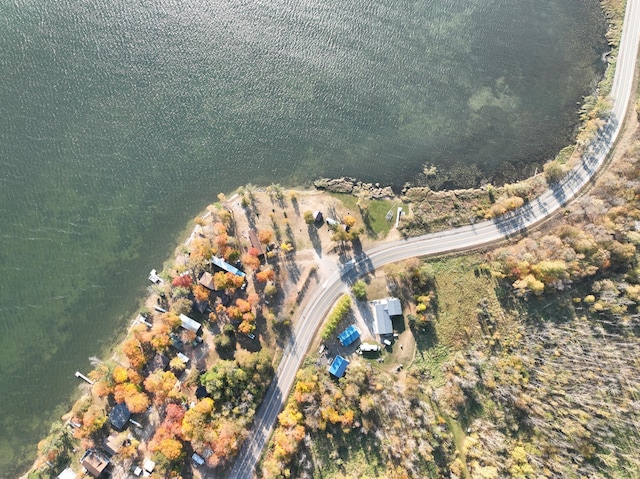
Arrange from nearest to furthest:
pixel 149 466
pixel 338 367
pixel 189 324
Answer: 1. pixel 149 466
2. pixel 338 367
3. pixel 189 324

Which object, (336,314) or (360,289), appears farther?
(360,289)

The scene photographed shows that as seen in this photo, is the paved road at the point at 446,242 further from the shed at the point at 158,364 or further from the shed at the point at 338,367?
the shed at the point at 158,364

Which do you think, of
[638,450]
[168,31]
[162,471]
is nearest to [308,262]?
[162,471]

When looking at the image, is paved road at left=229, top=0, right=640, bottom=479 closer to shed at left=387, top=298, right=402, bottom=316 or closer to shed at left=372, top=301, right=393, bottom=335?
shed at left=372, top=301, right=393, bottom=335

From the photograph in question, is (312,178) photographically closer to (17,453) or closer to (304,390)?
(304,390)

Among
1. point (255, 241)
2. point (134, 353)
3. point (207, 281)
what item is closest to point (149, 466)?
point (134, 353)

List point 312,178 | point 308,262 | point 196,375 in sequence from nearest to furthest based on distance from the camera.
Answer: point 196,375 → point 308,262 → point 312,178

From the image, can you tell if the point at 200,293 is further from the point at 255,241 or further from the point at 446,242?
the point at 446,242

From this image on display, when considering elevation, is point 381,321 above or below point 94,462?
above

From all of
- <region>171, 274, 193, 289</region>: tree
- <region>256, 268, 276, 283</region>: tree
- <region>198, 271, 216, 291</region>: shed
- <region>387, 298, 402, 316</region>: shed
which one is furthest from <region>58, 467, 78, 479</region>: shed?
<region>387, 298, 402, 316</region>: shed
